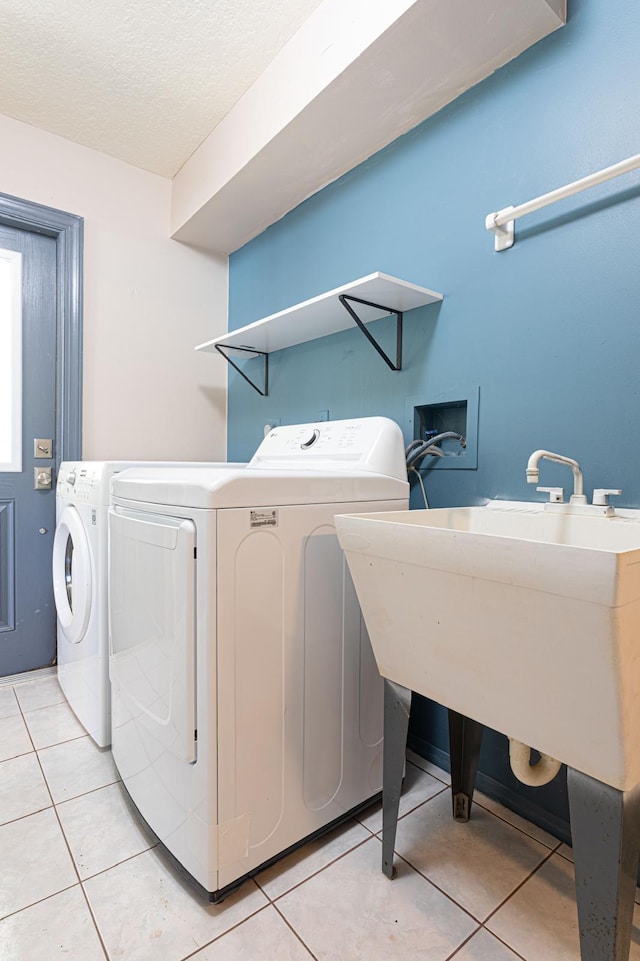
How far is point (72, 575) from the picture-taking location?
1.92 metres

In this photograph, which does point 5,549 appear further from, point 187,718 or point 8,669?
point 187,718

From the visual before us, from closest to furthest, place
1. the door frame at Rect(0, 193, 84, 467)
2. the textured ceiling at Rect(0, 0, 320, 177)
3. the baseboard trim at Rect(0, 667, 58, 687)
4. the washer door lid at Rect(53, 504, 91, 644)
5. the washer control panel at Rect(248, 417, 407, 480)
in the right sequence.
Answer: the washer control panel at Rect(248, 417, 407, 480) → the textured ceiling at Rect(0, 0, 320, 177) → the washer door lid at Rect(53, 504, 91, 644) → the baseboard trim at Rect(0, 667, 58, 687) → the door frame at Rect(0, 193, 84, 467)

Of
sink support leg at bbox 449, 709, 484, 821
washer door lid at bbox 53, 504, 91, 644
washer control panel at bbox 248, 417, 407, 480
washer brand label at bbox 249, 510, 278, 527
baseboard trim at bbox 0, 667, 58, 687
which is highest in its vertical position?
washer control panel at bbox 248, 417, 407, 480

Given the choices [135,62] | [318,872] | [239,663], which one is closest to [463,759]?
[318,872]

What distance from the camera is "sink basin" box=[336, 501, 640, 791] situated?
68 cm

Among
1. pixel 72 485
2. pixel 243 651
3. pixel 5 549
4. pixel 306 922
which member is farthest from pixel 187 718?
pixel 5 549

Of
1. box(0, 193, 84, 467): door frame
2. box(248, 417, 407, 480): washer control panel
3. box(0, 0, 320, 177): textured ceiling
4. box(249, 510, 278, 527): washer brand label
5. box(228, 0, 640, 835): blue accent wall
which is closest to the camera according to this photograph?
box(249, 510, 278, 527): washer brand label

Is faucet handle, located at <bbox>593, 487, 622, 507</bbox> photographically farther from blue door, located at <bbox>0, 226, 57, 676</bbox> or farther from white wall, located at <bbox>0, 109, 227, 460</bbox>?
blue door, located at <bbox>0, 226, 57, 676</bbox>

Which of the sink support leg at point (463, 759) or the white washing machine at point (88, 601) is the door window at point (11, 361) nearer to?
the white washing machine at point (88, 601)

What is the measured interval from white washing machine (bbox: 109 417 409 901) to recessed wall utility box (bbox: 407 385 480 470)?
0.92 feet

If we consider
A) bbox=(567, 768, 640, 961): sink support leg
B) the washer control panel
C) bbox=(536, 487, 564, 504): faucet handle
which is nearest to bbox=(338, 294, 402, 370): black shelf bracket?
the washer control panel

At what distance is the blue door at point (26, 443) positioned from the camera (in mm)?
2221

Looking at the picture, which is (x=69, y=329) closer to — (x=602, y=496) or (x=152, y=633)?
(x=152, y=633)

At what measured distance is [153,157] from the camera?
2385 mm
